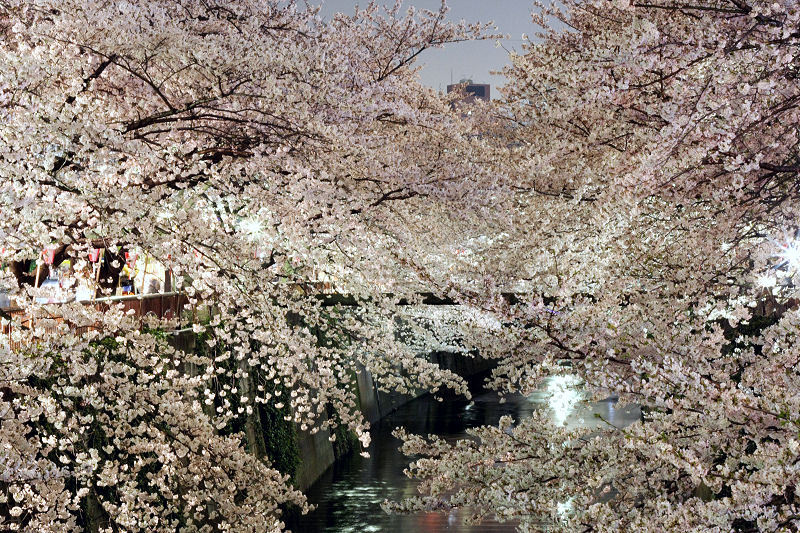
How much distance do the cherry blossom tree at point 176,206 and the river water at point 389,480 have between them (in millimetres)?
3740

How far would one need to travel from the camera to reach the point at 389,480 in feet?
72.6

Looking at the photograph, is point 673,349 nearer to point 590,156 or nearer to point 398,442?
Result: point 590,156

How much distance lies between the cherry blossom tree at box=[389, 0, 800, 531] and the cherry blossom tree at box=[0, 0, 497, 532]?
1744 millimetres

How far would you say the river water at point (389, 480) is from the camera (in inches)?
707

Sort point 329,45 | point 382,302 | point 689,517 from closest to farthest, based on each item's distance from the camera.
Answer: point 689,517 < point 329,45 < point 382,302

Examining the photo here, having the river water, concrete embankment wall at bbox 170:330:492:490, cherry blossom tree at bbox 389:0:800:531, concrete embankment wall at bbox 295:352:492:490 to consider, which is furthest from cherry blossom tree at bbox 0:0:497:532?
concrete embankment wall at bbox 295:352:492:490

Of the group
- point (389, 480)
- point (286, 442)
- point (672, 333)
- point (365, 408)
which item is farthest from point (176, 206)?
point (365, 408)

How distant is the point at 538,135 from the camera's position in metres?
19.0

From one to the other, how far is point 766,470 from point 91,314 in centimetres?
591

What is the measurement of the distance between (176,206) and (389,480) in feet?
49.4

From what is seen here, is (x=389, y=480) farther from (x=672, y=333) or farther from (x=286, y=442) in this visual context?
(x=672, y=333)

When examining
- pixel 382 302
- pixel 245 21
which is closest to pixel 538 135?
pixel 382 302

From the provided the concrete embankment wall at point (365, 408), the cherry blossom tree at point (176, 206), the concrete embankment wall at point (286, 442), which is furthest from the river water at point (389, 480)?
the cherry blossom tree at point (176, 206)

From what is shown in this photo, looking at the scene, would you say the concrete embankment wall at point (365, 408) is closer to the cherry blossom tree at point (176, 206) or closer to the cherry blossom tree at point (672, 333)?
the cherry blossom tree at point (176, 206)
